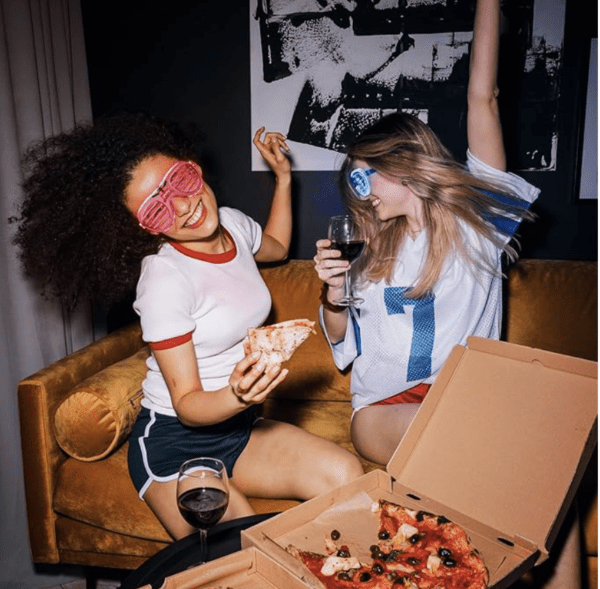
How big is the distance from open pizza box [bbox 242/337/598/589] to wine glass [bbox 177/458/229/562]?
0.16m

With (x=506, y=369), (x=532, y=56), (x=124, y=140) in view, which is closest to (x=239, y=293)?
(x=124, y=140)

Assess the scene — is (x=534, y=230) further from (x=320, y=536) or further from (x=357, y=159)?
(x=320, y=536)

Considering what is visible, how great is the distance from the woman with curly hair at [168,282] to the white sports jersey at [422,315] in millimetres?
370

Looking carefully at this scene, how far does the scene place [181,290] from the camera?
1.72 metres

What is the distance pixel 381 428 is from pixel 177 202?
3.34 ft

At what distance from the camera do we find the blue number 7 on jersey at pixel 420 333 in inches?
79.5

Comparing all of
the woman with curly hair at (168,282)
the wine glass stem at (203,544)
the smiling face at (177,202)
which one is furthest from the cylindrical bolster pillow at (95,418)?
the wine glass stem at (203,544)

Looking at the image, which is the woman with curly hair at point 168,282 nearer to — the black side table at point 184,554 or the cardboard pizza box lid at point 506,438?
the black side table at point 184,554

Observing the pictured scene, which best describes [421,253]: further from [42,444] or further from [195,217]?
[42,444]

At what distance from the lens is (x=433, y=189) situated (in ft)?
6.50

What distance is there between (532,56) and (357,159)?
1.27 metres

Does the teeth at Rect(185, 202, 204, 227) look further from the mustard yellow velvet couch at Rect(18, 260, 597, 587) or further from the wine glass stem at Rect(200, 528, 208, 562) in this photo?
the wine glass stem at Rect(200, 528, 208, 562)

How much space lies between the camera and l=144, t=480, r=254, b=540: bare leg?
66.1 inches

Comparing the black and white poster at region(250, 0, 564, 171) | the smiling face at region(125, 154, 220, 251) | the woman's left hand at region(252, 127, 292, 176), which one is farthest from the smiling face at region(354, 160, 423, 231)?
the black and white poster at region(250, 0, 564, 171)
